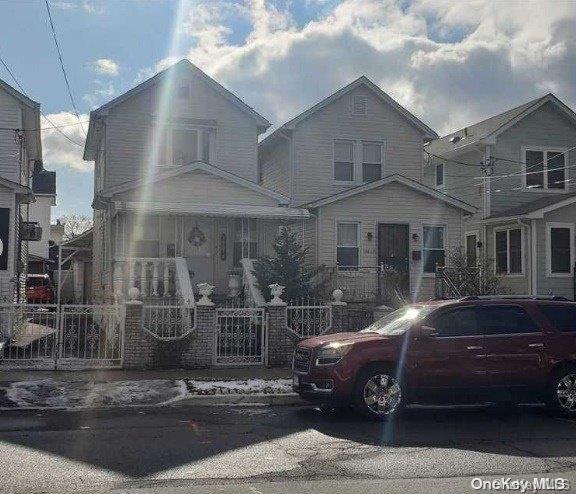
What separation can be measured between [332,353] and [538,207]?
16.4 metres

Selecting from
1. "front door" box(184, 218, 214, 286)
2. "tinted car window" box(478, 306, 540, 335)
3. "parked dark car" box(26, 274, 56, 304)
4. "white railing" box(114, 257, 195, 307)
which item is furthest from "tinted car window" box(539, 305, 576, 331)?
"parked dark car" box(26, 274, 56, 304)

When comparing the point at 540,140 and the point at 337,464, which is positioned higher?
the point at 540,140

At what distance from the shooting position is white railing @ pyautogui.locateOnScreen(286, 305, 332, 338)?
15.7 meters

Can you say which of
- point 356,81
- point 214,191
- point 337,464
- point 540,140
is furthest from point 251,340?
point 540,140

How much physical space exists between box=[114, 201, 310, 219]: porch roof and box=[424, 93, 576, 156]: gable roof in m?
9.70

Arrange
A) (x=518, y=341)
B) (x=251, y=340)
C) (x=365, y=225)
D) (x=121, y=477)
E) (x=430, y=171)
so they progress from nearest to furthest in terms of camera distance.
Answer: (x=121, y=477) < (x=518, y=341) < (x=251, y=340) < (x=365, y=225) < (x=430, y=171)

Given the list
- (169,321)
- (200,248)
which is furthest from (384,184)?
(169,321)

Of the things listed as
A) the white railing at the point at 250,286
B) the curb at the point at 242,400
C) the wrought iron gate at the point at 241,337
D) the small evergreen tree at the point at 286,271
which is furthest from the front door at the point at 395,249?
the curb at the point at 242,400

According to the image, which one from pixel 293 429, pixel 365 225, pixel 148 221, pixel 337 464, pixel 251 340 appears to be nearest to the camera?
pixel 337 464

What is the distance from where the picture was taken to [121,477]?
6.85 meters

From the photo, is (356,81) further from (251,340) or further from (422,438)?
(422,438)

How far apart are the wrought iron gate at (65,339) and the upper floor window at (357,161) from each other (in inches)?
474

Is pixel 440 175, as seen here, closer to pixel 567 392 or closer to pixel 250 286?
pixel 250 286

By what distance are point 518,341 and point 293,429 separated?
141 inches
